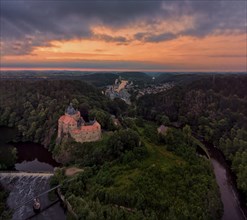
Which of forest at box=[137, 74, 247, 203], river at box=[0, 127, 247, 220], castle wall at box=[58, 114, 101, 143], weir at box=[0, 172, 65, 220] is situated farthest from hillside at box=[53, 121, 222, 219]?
forest at box=[137, 74, 247, 203]

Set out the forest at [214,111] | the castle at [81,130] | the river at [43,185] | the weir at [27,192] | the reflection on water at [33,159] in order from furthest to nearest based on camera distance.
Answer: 1. the forest at [214,111]
2. the reflection on water at [33,159]
3. the castle at [81,130]
4. the river at [43,185]
5. the weir at [27,192]

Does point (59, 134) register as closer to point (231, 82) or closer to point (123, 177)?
point (123, 177)

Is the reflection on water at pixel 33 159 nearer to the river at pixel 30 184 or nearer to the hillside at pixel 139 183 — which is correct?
the river at pixel 30 184

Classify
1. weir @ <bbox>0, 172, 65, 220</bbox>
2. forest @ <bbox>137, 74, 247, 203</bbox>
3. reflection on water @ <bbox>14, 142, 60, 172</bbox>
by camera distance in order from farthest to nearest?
forest @ <bbox>137, 74, 247, 203</bbox>, reflection on water @ <bbox>14, 142, 60, 172</bbox>, weir @ <bbox>0, 172, 65, 220</bbox>

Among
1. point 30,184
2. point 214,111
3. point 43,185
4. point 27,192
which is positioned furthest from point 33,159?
point 214,111

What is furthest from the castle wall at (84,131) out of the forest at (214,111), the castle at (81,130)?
the forest at (214,111)

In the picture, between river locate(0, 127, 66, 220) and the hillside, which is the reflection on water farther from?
the hillside

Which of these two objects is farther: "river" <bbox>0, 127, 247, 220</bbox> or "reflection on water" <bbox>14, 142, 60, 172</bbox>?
"reflection on water" <bbox>14, 142, 60, 172</bbox>

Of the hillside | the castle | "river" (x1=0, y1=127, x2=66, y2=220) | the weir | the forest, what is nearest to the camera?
the hillside

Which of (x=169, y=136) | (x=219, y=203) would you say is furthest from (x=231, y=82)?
(x=219, y=203)
